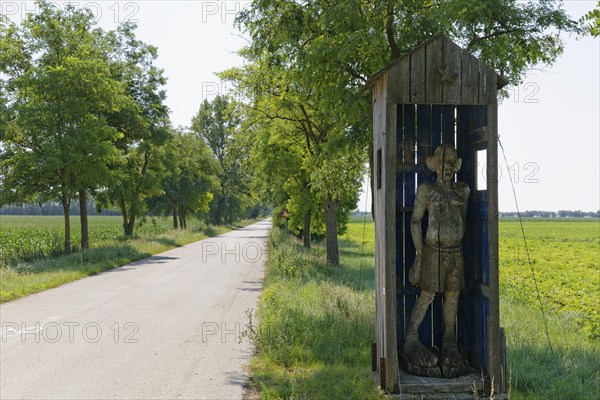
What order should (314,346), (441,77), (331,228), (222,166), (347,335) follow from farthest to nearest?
(222,166) → (331,228) → (347,335) → (314,346) → (441,77)

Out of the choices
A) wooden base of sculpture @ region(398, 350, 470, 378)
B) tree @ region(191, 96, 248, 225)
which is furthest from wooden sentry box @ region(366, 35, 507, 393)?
tree @ region(191, 96, 248, 225)

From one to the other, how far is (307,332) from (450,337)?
247 cm

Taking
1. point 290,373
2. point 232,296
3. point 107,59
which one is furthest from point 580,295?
point 107,59

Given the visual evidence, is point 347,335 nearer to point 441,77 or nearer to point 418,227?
point 418,227

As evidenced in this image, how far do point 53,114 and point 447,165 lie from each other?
19.6 m

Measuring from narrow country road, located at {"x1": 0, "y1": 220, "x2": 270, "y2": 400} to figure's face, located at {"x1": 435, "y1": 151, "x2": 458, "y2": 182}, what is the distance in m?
3.41

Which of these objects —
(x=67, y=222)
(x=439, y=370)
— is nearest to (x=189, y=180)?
(x=67, y=222)

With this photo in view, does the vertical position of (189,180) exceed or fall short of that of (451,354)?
it exceeds it

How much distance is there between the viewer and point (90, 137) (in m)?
21.8

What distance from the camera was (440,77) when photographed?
215 inches

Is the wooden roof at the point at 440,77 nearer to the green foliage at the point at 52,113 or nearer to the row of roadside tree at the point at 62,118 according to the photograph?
the row of roadside tree at the point at 62,118

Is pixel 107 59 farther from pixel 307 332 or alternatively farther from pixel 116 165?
pixel 307 332

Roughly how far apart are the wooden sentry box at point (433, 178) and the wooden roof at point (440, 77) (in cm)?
1

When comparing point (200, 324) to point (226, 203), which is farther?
point (226, 203)
